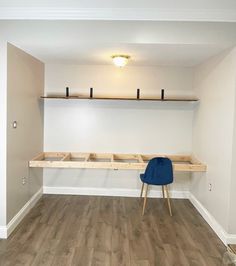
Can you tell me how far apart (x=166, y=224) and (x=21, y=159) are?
2.15 m

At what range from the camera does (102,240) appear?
3.19 metres

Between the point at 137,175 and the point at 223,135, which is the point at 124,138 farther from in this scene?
the point at 223,135

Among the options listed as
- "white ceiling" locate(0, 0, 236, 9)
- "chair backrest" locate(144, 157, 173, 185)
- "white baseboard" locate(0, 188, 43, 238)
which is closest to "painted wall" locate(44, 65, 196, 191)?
"white baseboard" locate(0, 188, 43, 238)

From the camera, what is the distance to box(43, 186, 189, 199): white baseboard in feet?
15.8

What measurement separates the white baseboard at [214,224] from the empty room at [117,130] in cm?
2

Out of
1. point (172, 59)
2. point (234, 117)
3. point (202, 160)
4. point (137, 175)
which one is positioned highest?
point (172, 59)

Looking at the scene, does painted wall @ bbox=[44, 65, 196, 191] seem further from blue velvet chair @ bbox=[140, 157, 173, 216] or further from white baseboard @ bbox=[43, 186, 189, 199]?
blue velvet chair @ bbox=[140, 157, 173, 216]

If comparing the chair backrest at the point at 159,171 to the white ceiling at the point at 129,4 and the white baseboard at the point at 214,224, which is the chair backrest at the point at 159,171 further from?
the white ceiling at the point at 129,4

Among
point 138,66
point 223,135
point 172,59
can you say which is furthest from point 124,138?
point 223,135

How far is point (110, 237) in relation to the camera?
327cm

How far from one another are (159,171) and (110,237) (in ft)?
3.86

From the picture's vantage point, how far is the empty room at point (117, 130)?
3.02m

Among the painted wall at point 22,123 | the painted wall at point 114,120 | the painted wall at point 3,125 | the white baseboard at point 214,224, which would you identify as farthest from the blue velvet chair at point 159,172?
the painted wall at point 3,125

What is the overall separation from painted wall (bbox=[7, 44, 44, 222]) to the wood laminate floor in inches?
14.7
